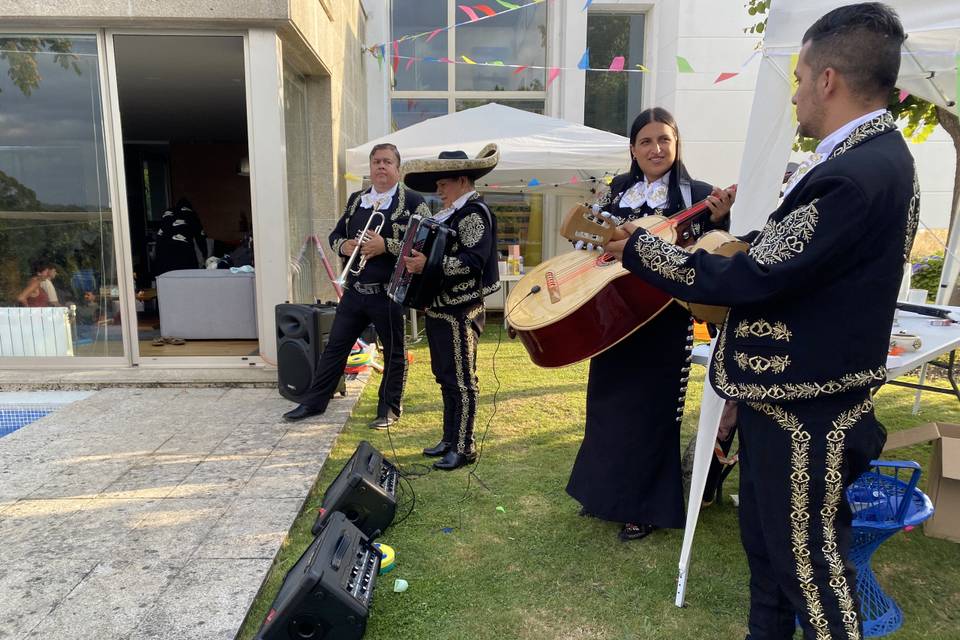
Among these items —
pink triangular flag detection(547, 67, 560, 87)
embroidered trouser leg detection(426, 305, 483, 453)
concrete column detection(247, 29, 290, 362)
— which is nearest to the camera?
embroidered trouser leg detection(426, 305, 483, 453)

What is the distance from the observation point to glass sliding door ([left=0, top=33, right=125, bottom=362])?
5.11 meters

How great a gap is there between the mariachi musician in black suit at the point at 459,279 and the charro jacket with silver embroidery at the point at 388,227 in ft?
1.64

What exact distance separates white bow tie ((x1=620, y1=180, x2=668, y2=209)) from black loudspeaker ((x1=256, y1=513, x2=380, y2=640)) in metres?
1.90

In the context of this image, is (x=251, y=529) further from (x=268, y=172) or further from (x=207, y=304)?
(x=207, y=304)

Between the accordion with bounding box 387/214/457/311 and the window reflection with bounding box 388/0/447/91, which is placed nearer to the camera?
the accordion with bounding box 387/214/457/311

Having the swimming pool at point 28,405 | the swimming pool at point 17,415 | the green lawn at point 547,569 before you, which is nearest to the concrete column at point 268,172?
the swimming pool at point 28,405

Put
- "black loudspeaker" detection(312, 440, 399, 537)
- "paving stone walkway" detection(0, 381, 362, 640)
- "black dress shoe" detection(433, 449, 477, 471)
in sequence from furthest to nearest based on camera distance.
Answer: "black dress shoe" detection(433, 449, 477, 471)
"black loudspeaker" detection(312, 440, 399, 537)
"paving stone walkway" detection(0, 381, 362, 640)

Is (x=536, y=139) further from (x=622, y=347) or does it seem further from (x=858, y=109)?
(x=858, y=109)

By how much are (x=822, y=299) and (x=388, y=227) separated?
10.2 feet

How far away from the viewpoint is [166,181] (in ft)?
42.1

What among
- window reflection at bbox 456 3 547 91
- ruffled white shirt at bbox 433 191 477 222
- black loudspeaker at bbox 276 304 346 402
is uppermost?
window reflection at bbox 456 3 547 91

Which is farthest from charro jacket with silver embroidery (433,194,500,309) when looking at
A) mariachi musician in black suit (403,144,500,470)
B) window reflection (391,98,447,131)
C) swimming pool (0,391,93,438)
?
window reflection (391,98,447,131)

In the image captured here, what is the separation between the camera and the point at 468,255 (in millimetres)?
3393

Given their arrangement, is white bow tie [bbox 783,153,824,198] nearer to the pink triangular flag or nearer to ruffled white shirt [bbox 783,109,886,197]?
ruffled white shirt [bbox 783,109,886,197]
